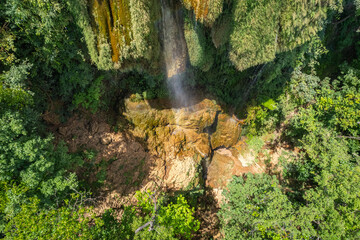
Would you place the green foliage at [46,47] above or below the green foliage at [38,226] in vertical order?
above

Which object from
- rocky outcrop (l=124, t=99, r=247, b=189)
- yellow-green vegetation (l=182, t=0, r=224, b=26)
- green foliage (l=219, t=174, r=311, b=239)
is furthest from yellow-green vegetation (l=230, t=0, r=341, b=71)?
green foliage (l=219, t=174, r=311, b=239)

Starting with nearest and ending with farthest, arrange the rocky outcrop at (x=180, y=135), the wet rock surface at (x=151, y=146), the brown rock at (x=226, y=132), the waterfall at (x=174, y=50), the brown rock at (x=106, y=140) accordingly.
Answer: the waterfall at (x=174, y=50), the wet rock surface at (x=151, y=146), the brown rock at (x=106, y=140), the rocky outcrop at (x=180, y=135), the brown rock at (x=226, y=132)

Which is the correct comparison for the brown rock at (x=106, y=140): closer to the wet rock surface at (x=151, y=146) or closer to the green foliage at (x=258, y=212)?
the wet rock surface at (x=151, y=146)

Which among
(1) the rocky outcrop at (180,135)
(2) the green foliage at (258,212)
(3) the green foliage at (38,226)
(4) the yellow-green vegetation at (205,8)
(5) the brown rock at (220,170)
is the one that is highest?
(4) the yellow-green vegetation at (205,8)

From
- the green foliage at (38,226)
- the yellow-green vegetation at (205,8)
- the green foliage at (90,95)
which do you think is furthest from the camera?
the green foliage at (90,95)

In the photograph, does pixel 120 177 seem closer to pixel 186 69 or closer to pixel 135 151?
pixel 135 151

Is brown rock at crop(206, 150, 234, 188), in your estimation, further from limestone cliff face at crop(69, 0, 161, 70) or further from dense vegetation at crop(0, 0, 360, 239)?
limestone cliff face at crop(69, 0, 161, 70)

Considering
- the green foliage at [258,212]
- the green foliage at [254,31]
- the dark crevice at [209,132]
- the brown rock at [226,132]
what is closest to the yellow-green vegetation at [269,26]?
the green foliage at [254,31]
